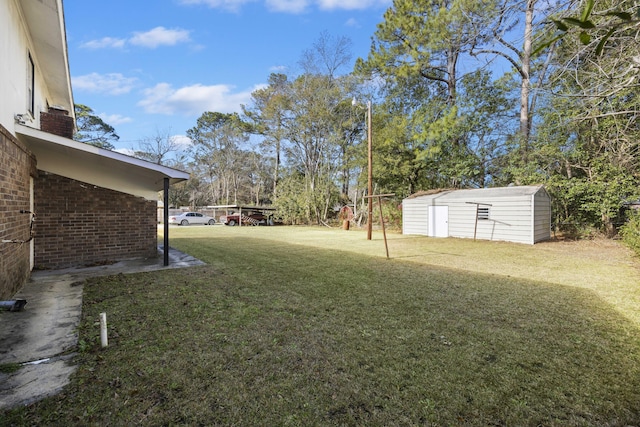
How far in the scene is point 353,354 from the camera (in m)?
3.00

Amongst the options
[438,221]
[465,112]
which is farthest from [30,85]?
[465,112]

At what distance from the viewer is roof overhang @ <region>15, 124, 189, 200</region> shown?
16.5ft

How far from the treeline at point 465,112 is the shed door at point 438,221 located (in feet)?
12.4

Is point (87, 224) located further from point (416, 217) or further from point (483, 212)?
point (483, 212)

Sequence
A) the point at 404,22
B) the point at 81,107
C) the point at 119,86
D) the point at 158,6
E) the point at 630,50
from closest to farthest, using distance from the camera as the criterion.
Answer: the point at 630,50 → the point at 158,6 → the point at 404,22 → the point at 119,86 → the point at 81,107

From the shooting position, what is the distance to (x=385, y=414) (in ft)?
7.28

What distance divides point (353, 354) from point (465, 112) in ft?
60.2

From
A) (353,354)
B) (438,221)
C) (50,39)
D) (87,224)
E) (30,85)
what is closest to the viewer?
(353,354)

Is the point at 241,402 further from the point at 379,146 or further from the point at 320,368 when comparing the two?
the point at 379,146

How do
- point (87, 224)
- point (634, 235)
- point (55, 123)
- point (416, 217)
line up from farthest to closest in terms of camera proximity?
point (416, 217), point (634, 235), point (55, 123), point (87, 224)

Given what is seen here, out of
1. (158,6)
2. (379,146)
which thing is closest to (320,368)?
(158,6)

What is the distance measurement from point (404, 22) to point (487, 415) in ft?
64.0

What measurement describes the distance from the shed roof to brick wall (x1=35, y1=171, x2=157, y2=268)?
458 inches

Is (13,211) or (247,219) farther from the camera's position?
(247,219)
